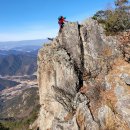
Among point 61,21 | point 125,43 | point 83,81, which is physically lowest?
point 83,81

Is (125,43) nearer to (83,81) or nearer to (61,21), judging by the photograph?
(83,81)

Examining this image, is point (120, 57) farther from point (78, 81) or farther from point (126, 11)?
point (126, 11)

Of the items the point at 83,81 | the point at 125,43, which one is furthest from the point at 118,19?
the point at 83,81

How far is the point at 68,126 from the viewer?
3869 centimetres

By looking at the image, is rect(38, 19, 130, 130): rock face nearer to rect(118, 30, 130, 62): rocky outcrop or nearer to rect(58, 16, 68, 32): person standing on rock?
rect(118, 30, 130, 62): rocky outcrop

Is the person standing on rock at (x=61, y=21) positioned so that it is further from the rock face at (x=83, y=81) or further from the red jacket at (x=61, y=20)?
the rock face at (x=83, y=81)

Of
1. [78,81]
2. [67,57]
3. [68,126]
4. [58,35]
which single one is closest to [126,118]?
[68,126]

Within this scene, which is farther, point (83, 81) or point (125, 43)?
point (125, 43)

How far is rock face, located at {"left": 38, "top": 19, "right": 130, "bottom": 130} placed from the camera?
123 ft

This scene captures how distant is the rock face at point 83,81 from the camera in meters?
37.4

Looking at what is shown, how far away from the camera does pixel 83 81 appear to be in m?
44.2

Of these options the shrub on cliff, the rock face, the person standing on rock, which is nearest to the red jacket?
the person standing on rock

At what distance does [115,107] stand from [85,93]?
5852 mm

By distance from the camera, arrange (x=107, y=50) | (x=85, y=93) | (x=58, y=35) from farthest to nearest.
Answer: (x=58, y=35)
(x=107, y=50)
(x=85, y=93)
